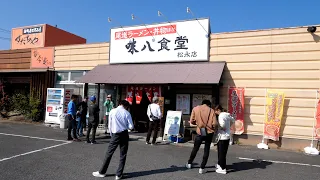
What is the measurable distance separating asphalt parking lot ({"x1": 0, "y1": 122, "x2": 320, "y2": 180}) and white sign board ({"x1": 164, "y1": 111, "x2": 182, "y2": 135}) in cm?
74

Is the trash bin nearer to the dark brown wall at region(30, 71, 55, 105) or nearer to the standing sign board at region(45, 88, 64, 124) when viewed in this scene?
the standing sign board at region(45, 88, 64, 124)

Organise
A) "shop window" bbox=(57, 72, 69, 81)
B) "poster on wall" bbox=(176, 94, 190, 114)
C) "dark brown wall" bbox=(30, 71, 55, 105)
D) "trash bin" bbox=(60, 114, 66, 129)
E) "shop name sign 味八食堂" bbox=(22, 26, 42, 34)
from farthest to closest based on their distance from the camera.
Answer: "shop name sign 味八食堂" bbox=(22, 26, 42, 34)
"dark brown wall" bbox=(30, 71, 55, 105)
"shop window" bbox=(57, 72, 69, 81)
"trash bin" bbox=(60, 114, 66, 129)
"poster on wall" bbox=(176, 94, 190, 114)

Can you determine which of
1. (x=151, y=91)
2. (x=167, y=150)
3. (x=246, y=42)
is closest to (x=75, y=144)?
(x=167, y=150)

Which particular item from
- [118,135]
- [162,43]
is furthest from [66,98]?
[118,135]

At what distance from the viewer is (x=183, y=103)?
1103 cm

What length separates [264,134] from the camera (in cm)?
912

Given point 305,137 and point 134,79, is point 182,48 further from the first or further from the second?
point 305,137

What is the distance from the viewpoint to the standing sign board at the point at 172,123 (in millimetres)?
9648

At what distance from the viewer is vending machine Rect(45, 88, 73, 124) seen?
41.8 feet

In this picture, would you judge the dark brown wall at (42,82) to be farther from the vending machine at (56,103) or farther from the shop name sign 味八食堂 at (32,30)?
the shop name sign 味八食堂 at (32,30)

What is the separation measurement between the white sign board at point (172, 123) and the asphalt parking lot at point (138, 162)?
74 cm

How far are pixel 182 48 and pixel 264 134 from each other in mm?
4539

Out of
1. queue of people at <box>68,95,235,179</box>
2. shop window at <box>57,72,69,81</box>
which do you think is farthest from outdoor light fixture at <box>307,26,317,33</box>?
shop window at <box>57,72,69,81</box>

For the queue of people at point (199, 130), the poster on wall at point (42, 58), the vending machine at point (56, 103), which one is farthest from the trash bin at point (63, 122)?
the queue of people at point (199, 130)
